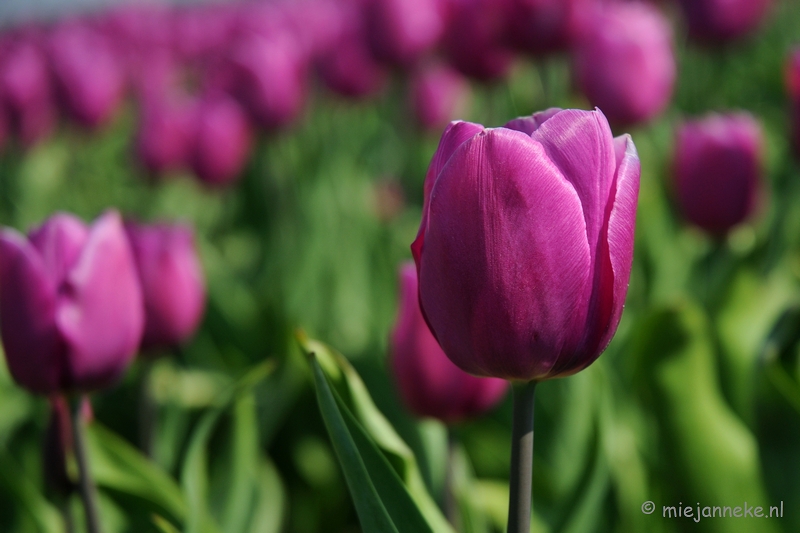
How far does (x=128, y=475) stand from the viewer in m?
0.92

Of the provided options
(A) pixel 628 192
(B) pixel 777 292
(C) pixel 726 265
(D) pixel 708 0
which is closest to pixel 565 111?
(A) pixel 628 192

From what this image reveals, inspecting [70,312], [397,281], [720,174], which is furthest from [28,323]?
[720,174]

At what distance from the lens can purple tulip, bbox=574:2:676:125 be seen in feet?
5.09

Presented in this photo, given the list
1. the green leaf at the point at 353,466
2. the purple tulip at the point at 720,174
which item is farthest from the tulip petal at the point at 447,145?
the purple tulip at the point at 720,174

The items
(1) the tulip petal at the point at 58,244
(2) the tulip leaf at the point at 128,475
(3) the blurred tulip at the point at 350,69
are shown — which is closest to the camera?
(1) the tulip petal at the point at 58,244

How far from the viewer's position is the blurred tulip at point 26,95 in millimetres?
2818

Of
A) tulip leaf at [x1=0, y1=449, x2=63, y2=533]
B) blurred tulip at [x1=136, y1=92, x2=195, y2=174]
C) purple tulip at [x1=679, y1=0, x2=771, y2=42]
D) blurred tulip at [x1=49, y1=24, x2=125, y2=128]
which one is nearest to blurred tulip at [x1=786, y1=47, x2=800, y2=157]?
purple tulip at [x1=679, y1=0, x2=771, y2=42]

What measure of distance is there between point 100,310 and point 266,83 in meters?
1.52

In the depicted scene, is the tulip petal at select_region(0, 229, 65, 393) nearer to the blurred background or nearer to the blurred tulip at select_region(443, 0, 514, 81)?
the blurred background

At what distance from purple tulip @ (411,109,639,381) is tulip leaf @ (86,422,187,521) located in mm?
539

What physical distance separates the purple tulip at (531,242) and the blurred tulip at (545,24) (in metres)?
1.08

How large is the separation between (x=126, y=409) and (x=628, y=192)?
135 cm

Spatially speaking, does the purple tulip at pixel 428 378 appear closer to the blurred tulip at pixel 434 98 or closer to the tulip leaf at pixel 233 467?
the tulip leaf at pixel 233 467

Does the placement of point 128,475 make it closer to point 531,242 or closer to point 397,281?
point 531,242
